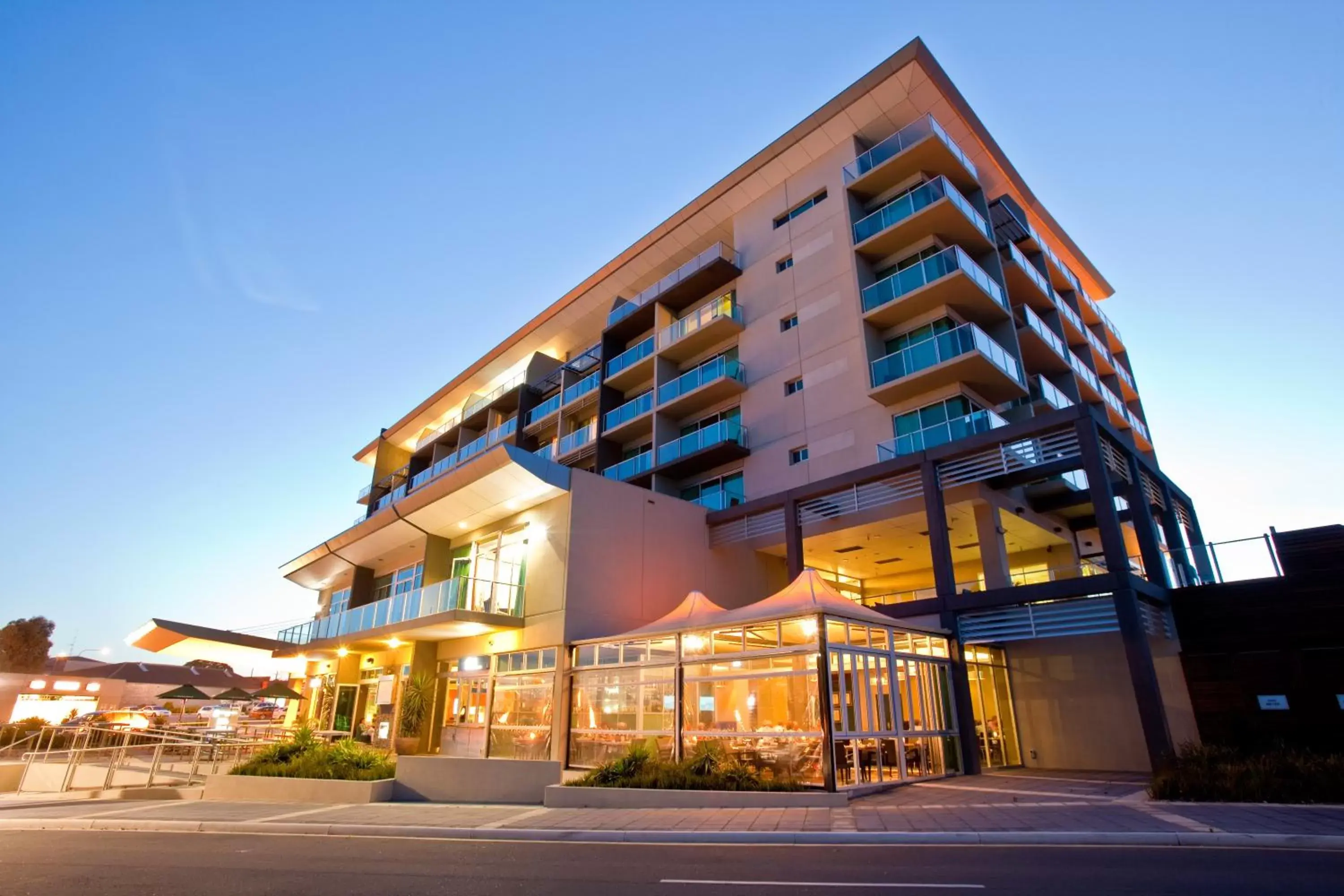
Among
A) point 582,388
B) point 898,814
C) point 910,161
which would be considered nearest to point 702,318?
point 582,388

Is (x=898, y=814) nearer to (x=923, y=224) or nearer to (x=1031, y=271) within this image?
(x=923, y=224)

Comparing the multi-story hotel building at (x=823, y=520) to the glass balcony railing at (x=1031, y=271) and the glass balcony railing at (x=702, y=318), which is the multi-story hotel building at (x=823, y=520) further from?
the glass balcony railing at (x=1031, y=271)

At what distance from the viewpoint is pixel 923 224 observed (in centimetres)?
2320

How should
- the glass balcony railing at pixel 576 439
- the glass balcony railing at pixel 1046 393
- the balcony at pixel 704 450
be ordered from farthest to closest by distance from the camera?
the glass balcony railing at pixel 576 439, the balcony at pixel 704 450, the glass balcony railing at pixel 1046 393

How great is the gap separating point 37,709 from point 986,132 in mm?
52683

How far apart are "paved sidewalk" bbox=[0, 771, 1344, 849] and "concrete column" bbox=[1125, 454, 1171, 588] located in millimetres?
5162

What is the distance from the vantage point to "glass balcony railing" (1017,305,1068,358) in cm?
2600

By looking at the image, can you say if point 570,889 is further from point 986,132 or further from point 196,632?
point 986,132

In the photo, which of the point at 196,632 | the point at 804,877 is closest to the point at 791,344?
the point at 804,877

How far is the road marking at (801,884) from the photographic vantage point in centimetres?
597

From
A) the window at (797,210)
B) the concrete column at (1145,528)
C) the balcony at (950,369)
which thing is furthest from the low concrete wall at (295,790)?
the window at (797,210)

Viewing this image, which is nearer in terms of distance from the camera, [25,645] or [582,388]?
[582,388]

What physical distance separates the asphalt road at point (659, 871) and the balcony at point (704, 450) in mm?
17433

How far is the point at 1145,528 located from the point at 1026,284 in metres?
13.6
